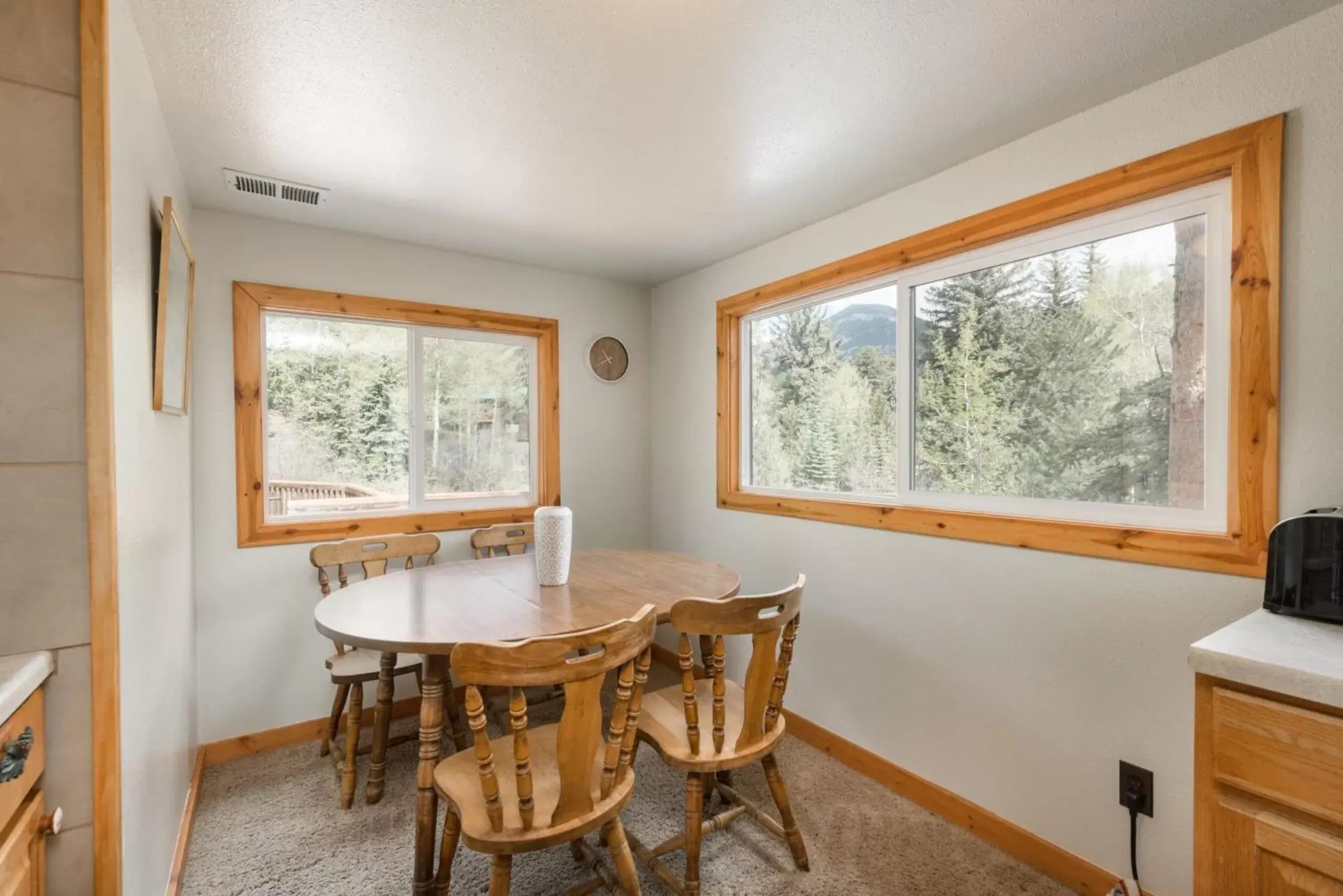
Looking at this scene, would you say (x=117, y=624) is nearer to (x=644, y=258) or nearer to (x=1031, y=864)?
(x=1031, y=864)

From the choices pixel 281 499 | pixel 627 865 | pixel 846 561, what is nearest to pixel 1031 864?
pixel 846 561

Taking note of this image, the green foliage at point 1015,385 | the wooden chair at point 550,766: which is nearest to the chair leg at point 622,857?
the wooden chair at point 550,766

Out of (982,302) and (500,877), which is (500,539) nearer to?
(500,877)

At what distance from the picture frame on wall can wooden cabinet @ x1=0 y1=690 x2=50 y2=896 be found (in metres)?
0.93

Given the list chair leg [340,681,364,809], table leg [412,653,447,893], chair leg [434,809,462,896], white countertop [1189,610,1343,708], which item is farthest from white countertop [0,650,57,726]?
white countertop [1189,610,1343,708]

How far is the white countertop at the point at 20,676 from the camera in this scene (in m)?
0.80

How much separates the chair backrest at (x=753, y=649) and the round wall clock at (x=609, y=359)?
2.27m

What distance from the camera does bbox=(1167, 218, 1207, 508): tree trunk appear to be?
1.63 m

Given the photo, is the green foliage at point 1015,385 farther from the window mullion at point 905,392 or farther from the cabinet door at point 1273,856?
the cabinet door at point 1273,856

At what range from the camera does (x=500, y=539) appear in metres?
3.08

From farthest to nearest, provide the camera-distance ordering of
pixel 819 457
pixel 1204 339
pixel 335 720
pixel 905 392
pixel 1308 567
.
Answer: pixel 819 457 < pixel 335 720 < pixel 905 392 < pixel 1204 339 < pixel 1308 567

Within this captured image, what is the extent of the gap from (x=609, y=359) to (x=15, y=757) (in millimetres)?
3097

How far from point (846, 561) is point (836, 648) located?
1.30 ft

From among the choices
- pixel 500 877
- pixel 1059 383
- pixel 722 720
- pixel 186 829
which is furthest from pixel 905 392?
pixel 186 829
